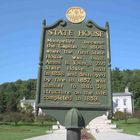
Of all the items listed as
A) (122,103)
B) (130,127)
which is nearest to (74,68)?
(130,127)

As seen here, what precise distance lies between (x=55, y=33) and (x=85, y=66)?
139cm

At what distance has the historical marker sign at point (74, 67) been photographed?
10.1 metres

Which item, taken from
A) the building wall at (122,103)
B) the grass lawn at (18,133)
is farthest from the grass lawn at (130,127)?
the building wall at (122,103)

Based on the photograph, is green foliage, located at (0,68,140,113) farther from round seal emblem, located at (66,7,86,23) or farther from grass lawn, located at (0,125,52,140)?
round seal emblem, located at (66,7,86,23)

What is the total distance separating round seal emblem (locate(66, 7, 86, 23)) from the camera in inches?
416

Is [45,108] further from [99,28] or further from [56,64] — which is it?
[99,28]

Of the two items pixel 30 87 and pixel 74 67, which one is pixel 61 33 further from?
Answer: pixel 30 87

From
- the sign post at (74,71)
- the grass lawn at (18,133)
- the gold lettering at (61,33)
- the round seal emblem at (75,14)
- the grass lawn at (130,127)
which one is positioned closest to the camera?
the sign post at (74,71)

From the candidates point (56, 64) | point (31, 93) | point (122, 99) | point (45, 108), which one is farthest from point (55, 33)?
point (31, 93)

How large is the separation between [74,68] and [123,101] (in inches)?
4002

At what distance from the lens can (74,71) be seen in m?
10.3

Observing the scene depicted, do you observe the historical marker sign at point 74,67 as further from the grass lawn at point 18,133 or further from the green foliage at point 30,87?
the green foliage at point 30,87

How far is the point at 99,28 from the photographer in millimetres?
10773

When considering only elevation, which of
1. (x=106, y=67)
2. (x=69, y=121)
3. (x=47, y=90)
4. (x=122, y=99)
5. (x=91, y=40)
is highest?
(x=122, y=99)
